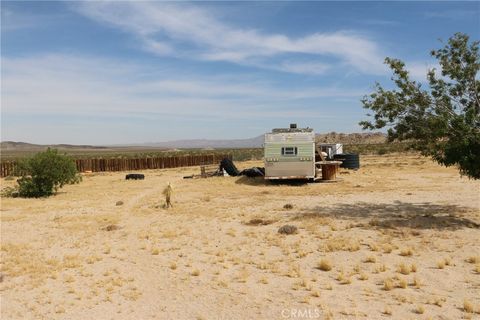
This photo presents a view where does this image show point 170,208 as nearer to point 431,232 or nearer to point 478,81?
point 431,232

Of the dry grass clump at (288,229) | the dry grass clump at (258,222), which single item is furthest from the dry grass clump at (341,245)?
the dry grass clump at (258,222)

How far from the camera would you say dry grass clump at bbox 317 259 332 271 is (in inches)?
390

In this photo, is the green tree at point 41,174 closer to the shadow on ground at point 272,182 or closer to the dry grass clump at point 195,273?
the shadow on ground at point 272,182

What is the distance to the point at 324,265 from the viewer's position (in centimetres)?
995

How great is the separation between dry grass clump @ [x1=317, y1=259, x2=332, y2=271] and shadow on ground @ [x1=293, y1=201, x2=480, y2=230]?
13.8 ft

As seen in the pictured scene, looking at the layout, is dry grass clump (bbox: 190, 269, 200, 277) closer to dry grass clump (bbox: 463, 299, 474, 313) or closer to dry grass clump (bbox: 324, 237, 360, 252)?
dry grass clump (bbox: 324, 237, 360, 252)

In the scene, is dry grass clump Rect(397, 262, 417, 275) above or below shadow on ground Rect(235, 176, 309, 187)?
below

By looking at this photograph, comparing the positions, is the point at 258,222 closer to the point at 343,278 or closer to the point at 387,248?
the point at 387,248

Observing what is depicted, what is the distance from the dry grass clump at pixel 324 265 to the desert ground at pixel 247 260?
0.08 ft

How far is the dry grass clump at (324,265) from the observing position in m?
9.90

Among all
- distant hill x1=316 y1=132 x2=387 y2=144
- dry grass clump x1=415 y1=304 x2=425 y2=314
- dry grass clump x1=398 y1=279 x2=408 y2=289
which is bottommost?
dry grass clump x1=415 y1=304 x2=425 y2=314

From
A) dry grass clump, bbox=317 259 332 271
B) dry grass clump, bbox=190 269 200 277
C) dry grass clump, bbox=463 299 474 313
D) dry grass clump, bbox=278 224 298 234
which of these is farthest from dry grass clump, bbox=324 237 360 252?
dry grass clump, bbox=463 299 474 313

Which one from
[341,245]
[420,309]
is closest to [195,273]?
[341,245]

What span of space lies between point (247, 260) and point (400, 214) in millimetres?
7319
